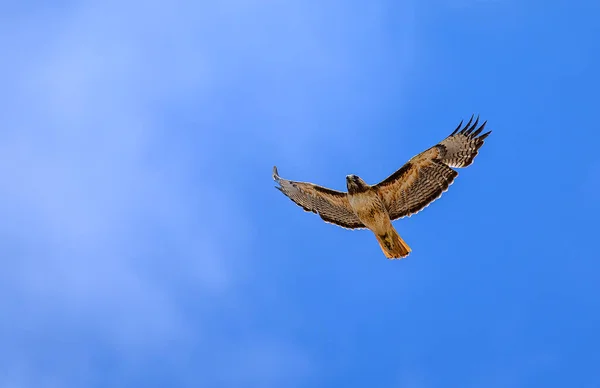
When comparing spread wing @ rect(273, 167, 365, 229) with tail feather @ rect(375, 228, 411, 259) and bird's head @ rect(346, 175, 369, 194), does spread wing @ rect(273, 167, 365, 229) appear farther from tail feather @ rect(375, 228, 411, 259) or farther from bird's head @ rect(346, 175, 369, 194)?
tail feather @ rect(375, 228, 411, 259)

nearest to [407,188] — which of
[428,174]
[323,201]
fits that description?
[428,174]

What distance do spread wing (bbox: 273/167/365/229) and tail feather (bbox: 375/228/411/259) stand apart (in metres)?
0.91

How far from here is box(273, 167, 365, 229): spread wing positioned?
17609 mm

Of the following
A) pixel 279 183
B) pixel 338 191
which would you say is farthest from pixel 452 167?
pixel 279 183

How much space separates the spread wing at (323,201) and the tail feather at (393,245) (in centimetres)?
91

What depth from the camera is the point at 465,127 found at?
1650 centimetres

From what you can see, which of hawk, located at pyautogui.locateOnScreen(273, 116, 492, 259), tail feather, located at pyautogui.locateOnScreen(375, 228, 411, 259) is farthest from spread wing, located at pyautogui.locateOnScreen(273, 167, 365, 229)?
tail feather, located at pyautogui.locateOnScreen(375, 228, 411, 259)

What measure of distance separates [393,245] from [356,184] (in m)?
1.41

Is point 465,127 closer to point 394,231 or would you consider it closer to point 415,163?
point 415,163

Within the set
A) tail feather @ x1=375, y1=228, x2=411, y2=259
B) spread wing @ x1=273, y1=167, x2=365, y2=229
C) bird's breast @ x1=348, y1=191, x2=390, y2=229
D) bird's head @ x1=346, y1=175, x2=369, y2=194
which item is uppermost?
spread wing @ x1=273, y1=167, x2=365, y2=229

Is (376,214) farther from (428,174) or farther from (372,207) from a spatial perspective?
(428,174)

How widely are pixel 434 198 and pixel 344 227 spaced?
2103mm

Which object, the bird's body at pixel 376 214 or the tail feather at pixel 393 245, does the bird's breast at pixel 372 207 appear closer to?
the bird's body at pixel 376 214

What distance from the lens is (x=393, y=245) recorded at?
661 inches
